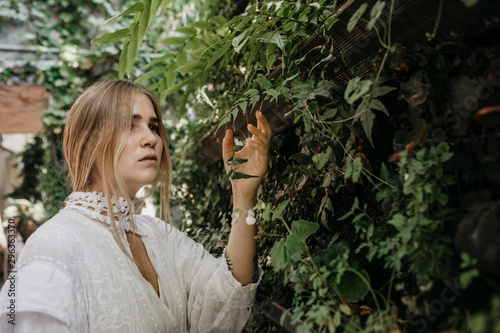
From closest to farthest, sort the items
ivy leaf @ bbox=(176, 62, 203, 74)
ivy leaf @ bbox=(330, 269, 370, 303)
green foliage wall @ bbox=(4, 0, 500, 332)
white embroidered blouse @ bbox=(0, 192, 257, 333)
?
green foliage wall @ bbox=(4, 0, 500, 332) → ivy leaf @ bbox=(330, 269, 370, 303) → white embroidered blouse @ bbox=(0, 192, 257, 333) → ivy leaf @ bbox=(176, 62, 203, 74)

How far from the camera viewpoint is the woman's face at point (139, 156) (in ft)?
4.78

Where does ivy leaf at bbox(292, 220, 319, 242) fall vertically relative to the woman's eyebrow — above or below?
below

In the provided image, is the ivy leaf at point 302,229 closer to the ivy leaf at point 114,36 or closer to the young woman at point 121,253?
the young woman at point 121,253

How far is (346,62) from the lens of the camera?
95 centimetres

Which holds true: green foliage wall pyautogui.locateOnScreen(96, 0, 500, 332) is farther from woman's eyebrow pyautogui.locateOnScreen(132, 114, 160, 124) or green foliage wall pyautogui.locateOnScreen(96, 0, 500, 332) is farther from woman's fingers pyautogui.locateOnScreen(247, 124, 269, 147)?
woman's eyebrow pyautogui.locateOnScreen(132, 114, 160, 124)

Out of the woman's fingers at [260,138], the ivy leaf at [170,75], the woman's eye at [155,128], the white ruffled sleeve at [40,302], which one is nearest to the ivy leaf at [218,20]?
the ivy leaf at [170,75]

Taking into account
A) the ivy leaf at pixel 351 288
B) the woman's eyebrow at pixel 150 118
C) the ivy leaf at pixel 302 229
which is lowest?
the ivy leaf at pixel 351 288

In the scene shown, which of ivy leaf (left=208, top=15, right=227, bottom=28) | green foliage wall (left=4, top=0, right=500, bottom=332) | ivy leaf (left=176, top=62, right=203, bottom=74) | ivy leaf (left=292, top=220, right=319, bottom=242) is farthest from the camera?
ivy leaf (left=208, top=15, right=227, bottom=28)

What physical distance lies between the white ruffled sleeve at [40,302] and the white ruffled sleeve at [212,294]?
442mm

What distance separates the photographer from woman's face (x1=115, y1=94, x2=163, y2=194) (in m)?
1.46

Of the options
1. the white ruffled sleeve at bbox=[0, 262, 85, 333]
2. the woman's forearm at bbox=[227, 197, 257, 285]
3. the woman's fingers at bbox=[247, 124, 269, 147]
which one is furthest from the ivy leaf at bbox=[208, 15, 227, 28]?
the white ruffled sleeve at bbox=[0, 262, 85, 333]

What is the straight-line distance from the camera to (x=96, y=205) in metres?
1.50

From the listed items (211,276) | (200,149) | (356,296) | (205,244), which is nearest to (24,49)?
(200,149)

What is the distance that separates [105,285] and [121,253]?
146mm
